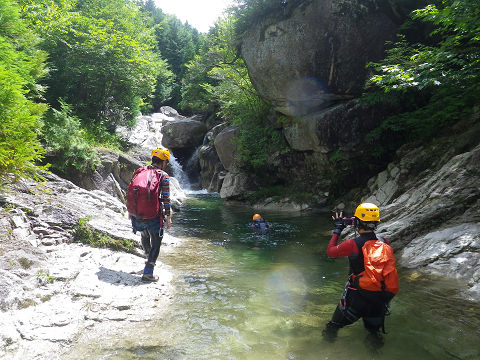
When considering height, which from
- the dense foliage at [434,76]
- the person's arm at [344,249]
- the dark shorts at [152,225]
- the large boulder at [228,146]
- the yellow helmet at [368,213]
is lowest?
the dark shorts at [152,225]

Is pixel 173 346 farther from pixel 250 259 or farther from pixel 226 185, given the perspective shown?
pixel 226 185

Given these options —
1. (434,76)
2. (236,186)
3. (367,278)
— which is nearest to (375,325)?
(367,278)

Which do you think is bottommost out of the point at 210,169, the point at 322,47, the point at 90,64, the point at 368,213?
the point at 368,213

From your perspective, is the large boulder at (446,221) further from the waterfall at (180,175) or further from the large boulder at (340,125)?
the waterfall at (180,175)

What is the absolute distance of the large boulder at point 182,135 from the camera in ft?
100

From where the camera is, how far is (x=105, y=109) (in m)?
18.5

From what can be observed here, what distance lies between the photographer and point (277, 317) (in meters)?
4.50

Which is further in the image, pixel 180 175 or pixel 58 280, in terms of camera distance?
pixel 180 175

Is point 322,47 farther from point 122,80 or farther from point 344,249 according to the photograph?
point 344,249

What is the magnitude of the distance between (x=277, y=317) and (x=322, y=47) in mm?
14140

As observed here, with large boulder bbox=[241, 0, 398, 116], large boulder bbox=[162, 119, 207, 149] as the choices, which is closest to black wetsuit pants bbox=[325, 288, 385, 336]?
large boulder bbox=[241, 0, 398, 116]

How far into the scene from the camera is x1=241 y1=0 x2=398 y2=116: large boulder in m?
14.8

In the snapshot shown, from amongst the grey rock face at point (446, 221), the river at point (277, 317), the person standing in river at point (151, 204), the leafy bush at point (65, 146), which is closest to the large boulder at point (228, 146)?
the leafy bush at point (65, 146)

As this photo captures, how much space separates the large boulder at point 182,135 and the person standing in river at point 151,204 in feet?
83.9
